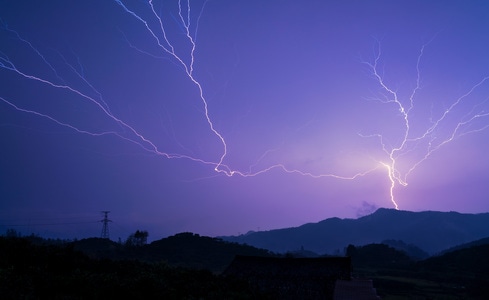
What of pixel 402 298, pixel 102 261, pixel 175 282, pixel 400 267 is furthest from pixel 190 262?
pixel 175 282

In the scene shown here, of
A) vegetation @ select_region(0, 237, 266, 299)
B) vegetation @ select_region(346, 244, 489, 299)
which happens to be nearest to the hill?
vegetation @ select_region(346, 244, 489, 299)

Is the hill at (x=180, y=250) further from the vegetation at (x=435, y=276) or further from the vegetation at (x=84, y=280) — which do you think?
the vegetation at (x=84, y=280)

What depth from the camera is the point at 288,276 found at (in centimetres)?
2264

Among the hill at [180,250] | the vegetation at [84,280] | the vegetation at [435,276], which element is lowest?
the vegetation at [435,276]

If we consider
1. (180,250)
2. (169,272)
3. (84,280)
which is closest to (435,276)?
(180,250)

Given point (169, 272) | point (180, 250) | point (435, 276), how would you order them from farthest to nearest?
point (180, 250) < point (435, 276) < point (169, 272)

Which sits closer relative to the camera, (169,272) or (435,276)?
(169,272)

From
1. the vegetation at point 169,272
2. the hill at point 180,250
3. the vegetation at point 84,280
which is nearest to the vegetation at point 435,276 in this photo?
the vegetation at point 169,272

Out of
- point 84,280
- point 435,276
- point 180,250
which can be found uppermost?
point 180,250

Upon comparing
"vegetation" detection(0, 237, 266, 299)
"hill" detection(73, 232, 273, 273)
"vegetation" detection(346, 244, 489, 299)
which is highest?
"hill" detection(73, 232, 273, 273)

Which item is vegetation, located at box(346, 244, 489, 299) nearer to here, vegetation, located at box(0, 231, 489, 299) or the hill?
vegetation, located at box(0, 231, 489, 299)

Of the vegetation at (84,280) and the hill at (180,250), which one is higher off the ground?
the hill at (180,250)

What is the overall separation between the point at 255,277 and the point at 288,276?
2.16 metres

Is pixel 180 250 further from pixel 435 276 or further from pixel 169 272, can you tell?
pixel 169 272
